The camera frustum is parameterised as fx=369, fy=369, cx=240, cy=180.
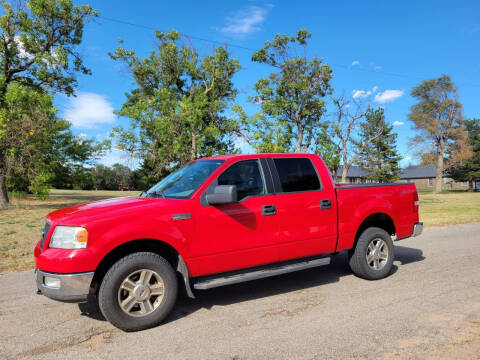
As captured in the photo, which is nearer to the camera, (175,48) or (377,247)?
(377,247)

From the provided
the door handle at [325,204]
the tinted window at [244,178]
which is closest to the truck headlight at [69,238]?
the tinted window at [244,178]

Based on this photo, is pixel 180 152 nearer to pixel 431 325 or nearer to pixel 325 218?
pixel 325 218

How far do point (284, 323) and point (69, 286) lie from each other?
7.71ft

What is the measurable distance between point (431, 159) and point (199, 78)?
40.6 m

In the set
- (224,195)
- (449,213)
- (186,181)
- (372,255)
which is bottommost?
(449,213)

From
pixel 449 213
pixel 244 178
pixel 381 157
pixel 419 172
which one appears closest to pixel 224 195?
pixel 244 178

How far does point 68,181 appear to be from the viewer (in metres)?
28.5

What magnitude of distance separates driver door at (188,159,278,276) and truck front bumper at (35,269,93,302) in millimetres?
1154

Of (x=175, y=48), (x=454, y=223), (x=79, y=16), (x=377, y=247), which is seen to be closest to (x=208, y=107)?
(x=175, y=48)

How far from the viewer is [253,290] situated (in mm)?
5477

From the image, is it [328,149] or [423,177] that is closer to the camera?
[328,149]

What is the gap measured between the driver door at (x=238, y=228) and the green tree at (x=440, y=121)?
58.2 metres

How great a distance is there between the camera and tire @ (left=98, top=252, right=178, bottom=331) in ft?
12.9

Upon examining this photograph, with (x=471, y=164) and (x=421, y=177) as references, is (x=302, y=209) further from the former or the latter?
(x=421, y=177)
